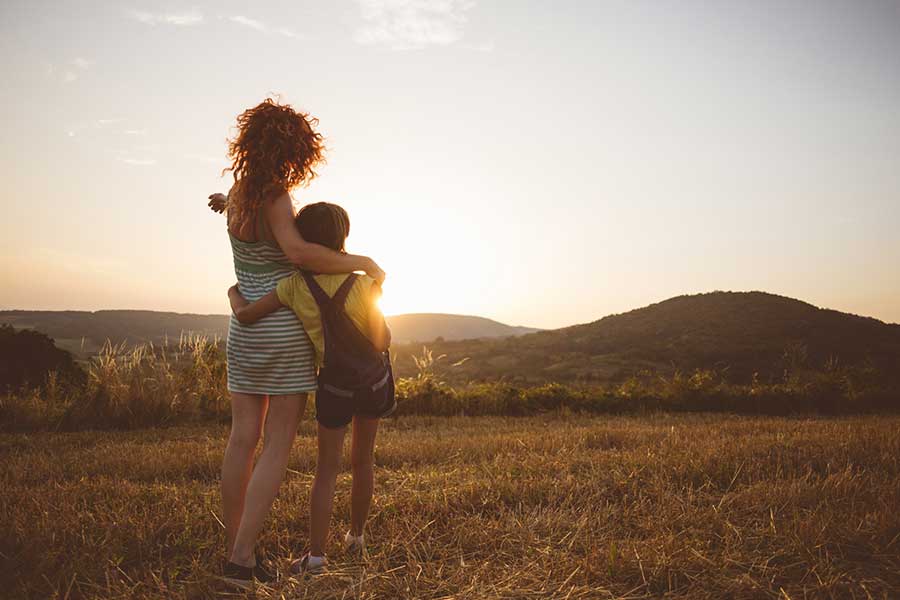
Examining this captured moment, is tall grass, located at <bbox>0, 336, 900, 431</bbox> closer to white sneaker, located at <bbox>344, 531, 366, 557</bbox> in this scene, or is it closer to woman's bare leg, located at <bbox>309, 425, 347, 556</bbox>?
white sneaker, located at <bbox>344, 531, 366, 557</bbox>

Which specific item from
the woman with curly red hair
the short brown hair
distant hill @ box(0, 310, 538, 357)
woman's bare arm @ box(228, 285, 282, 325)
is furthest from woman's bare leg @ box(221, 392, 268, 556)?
distant hill @ box(0, 310, 538, 357)

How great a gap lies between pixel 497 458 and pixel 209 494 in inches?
102

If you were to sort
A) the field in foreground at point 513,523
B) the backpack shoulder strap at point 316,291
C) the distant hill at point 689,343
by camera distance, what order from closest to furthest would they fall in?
the field in foreground at point 513,523 < the backpack shoulder strap at point 316,291 < the distant hill at point 689,343

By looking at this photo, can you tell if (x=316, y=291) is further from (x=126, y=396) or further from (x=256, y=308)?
(x=126, y=396)

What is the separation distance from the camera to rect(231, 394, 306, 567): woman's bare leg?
2.93 metres

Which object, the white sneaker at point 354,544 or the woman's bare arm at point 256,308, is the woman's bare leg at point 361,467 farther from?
the woman's bare arm at point 256,308

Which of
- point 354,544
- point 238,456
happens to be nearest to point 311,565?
point 354,544

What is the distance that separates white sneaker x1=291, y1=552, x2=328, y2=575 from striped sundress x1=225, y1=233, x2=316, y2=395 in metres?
0.93

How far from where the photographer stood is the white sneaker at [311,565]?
10.0 feet

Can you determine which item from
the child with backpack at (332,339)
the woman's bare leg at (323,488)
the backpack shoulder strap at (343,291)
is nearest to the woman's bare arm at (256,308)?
the child with backpack at (332,339)

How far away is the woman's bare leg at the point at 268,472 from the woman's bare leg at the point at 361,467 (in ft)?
1.18

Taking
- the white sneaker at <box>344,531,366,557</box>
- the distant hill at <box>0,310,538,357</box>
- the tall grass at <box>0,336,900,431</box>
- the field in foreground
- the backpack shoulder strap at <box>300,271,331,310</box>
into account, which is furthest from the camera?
the distant hill at <box>0,310,538,357</box>

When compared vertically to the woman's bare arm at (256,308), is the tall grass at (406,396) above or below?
below

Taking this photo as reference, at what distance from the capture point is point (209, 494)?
14.8 feet
